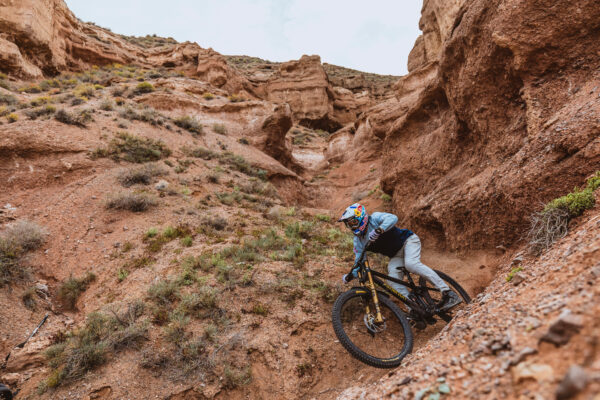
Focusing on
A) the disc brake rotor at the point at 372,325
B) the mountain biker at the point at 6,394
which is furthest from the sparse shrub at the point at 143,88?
the disc brake rotor at the point at 372,325

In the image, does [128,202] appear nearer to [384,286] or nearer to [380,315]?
[384,286]

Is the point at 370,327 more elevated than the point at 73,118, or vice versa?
the point at 73,118

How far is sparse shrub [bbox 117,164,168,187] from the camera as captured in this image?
401 inches

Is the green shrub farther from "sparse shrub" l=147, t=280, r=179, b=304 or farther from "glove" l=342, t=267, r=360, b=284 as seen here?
"sparse shrub" l=147, t=280, r=179, b=304

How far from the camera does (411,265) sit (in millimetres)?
4742

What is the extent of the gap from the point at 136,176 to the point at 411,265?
10.0 metres

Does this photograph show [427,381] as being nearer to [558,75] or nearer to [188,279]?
[188,279]

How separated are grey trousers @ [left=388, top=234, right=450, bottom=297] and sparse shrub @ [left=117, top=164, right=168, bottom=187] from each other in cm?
944

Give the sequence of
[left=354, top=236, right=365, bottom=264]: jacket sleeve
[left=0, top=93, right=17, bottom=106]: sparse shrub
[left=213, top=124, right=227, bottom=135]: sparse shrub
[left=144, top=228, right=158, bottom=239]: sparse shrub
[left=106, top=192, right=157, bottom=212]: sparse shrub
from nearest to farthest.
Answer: [left=354, top=236, right=365, bottom=264]: jacket sleeve → [left=144, top=228, right=158, bottom=239]: sparse shrub → [left=106, top=192, right=157, bottom=212]: sparse shrub → [left=0, top=93, right=17, bottom=106]: sparse shrub → [left=213, top=124, right=227, bottom=135]: sparse shrub

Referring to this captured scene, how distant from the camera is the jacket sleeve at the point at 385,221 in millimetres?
4635

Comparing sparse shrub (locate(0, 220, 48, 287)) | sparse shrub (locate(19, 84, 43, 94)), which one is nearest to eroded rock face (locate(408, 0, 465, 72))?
sparse shrub (locate(0, 220, 48, 287))

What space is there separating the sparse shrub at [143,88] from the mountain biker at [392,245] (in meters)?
21.7

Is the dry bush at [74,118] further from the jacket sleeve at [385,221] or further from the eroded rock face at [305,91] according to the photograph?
the eroded rock face at [305,91]

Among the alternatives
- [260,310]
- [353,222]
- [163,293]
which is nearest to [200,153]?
[163,293]
